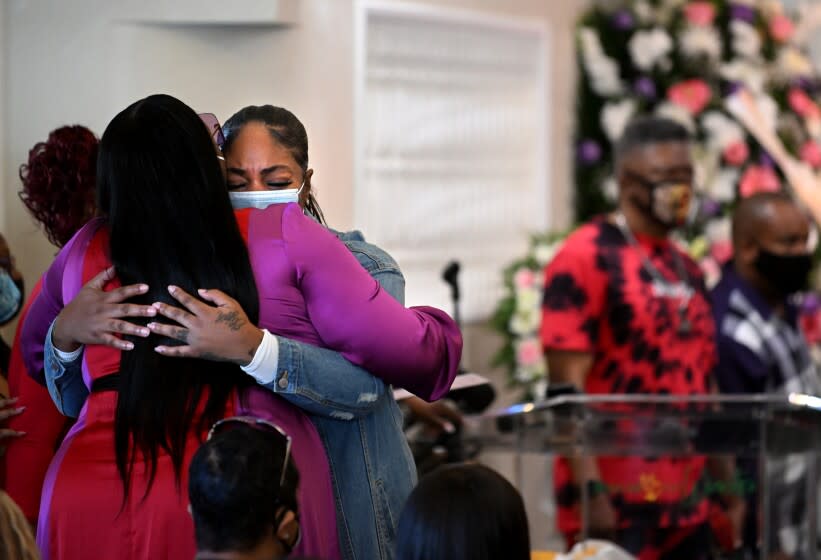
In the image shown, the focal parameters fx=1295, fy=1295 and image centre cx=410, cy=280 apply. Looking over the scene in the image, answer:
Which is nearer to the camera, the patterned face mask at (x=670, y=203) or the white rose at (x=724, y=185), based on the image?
the patterned face mask at (x=670, y=203)

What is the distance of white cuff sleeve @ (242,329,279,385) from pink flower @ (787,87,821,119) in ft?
18.6

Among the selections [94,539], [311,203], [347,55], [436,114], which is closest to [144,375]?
[94,539]

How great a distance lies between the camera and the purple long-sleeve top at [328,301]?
225 cm

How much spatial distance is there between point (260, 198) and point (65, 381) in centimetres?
50

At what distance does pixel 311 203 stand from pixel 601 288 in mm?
1838

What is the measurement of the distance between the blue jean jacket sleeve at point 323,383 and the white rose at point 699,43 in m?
4.91

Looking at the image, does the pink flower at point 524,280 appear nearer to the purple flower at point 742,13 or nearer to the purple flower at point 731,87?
the purple flower at point 731,87

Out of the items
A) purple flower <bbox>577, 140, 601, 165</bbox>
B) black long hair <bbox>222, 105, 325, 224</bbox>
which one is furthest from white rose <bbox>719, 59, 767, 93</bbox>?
black long hair <bbox>222, 105, 325, 224</bbox>

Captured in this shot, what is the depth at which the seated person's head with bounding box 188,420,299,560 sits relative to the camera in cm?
196

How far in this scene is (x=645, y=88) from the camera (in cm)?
680

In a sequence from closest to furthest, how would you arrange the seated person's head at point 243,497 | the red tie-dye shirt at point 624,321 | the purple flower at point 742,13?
the seated person's head at point 243,497 → the red tie-dye shirt at point 624,321 → the purple flower at point 742,13

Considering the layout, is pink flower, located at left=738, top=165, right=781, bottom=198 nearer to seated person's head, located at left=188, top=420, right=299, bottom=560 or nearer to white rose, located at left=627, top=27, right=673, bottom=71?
white rose, located at left=627, top=27, right=673, bottom=71

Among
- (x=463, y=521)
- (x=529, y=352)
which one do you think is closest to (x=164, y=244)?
(x=463, y=521)

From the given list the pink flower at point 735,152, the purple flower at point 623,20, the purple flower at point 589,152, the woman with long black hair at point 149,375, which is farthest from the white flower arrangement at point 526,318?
the woman with long black hair at point 149,375
